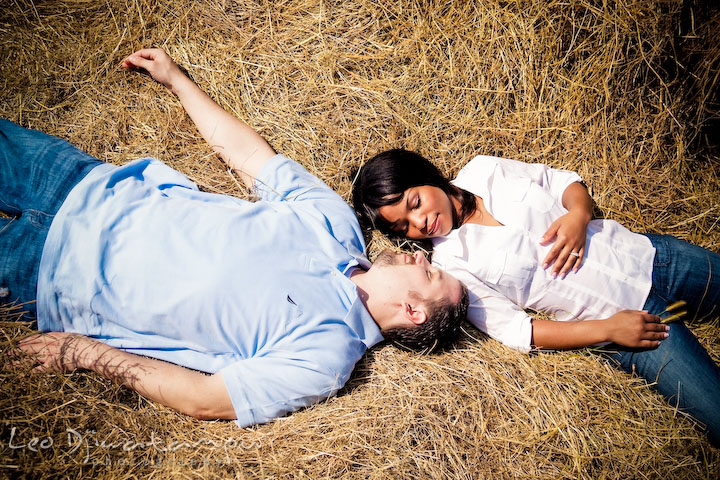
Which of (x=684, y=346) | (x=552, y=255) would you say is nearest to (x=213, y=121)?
(x=552, y=255)

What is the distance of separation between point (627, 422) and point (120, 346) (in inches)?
127

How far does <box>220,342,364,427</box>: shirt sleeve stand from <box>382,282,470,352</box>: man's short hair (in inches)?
18.5

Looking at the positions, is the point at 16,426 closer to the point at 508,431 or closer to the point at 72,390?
the point at 72,390

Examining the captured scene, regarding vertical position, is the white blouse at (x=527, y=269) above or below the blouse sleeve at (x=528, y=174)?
below

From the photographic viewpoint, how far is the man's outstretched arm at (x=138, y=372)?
2.29 m

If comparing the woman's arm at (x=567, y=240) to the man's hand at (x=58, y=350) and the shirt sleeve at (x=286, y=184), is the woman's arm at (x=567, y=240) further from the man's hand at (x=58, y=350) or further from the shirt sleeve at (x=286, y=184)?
the man's hand at (x=58, y=350)

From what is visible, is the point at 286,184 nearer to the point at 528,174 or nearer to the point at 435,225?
the point at 435,225

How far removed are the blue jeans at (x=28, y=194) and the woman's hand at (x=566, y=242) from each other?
9.85 feet

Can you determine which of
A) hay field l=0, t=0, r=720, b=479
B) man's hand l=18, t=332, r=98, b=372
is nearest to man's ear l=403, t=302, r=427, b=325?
hay field l=0, t=0, r=720, b=479

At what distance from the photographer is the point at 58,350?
7.59 feet

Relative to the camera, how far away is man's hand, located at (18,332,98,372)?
2.28m

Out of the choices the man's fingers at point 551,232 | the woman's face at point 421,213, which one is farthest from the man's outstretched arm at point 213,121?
the man's fingers at point 551,232

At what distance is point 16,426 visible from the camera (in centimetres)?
210

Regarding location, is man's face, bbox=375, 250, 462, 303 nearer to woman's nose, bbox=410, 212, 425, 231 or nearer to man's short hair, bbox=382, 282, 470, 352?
man's short hair, bbox=382, 282, 470, 352
